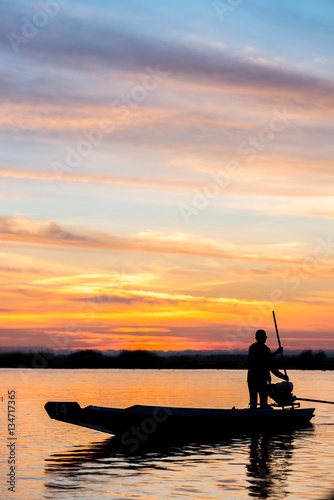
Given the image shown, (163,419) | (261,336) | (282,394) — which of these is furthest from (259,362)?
(163,419)

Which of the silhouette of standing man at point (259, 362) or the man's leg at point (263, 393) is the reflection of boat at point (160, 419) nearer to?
the man's leg at point (263, 393)

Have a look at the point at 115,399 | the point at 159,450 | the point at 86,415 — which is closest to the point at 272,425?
the point at 159,450

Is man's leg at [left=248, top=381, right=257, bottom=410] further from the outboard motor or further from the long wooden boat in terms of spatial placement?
the outboard motor

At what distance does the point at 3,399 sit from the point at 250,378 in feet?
70.0

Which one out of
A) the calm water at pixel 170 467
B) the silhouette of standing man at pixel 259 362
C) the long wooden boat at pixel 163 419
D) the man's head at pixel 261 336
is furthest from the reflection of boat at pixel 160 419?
the man's head at pixel 261 336

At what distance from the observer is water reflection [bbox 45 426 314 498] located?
1494 centimetres

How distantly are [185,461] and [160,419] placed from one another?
3788 mm

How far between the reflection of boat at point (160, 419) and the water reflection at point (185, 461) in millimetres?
454

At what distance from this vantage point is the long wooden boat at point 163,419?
20594 mm

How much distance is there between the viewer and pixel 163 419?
21.5 m

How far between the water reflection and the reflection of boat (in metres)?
0.45
